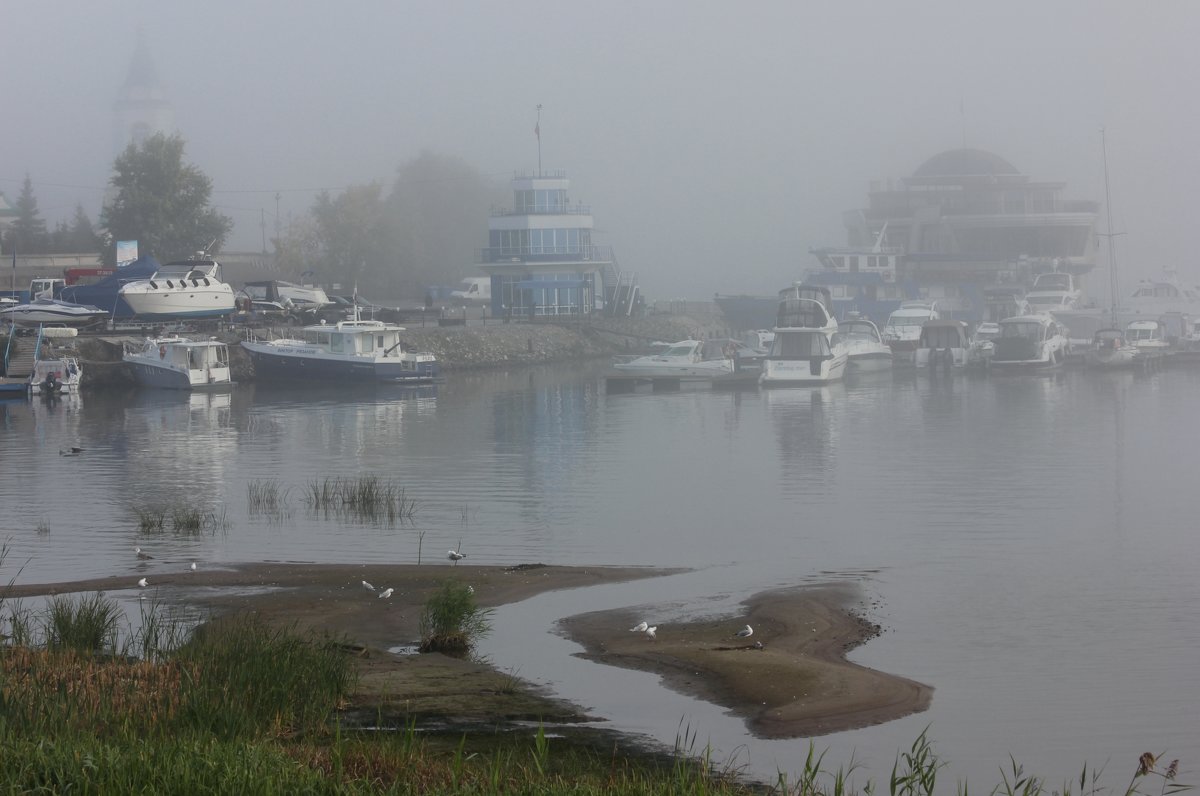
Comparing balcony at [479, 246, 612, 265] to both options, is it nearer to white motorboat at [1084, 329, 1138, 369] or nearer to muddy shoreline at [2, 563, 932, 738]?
white motorboat at [1084, 329, 1138, 369]

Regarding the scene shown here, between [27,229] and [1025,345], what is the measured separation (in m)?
67.0

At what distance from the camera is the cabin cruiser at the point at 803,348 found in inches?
2242

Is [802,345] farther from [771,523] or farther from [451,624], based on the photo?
[451,624]

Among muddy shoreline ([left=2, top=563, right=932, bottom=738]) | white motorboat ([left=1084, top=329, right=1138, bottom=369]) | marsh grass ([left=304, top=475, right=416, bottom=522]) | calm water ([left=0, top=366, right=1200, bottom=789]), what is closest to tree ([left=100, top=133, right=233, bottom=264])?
calm water ([left=0, top=366, right=1200, bottom=789])

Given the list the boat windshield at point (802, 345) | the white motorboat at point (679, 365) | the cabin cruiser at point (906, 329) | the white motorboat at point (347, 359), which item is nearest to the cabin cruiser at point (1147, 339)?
the cabin cruiser at point (906, 329)

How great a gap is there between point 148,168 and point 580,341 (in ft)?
83.4

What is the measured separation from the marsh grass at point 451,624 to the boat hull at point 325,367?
40.9 m

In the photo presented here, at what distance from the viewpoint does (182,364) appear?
53.1 metres

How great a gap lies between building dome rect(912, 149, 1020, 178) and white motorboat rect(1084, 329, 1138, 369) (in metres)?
54.1

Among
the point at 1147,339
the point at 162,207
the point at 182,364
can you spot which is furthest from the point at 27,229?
the point at 1147,339

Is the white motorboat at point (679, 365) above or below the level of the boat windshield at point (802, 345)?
below

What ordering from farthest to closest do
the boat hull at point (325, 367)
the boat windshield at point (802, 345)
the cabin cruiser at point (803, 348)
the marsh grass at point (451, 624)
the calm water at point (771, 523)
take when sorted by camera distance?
the boat windshield at point (802, 345)
the cabin cruiser at point (803, 348)
the boat hull at point (325, 367)
the marsh grass at point (451, 624)
the calm water at point (771, 523)

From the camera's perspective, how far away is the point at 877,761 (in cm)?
1016

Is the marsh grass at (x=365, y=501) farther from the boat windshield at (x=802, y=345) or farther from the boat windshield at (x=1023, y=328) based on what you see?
the boat windshield at (x=1023, y=328)
